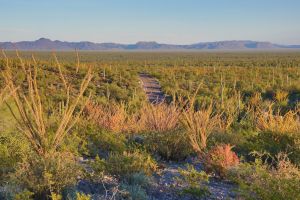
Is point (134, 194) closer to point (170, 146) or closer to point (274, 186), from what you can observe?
point (274, 186)

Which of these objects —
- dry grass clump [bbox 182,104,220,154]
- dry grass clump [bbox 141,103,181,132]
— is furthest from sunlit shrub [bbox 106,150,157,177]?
dry grass clump [bbox 141,103,181,132]

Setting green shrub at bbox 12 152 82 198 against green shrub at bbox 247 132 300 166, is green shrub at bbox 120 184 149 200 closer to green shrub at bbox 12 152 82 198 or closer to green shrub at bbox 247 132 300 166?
green shrub at bbox 12 152 82 198

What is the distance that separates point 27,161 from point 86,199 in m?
1.68

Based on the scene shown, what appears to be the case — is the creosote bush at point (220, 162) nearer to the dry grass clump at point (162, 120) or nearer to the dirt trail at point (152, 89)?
the dry grass clump at point (162, 120)

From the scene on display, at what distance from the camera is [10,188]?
5082 mm

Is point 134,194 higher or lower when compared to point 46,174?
lower

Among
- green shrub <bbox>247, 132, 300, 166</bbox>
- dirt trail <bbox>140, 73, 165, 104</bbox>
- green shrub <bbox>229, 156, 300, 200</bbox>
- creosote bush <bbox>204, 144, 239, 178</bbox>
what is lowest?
dirt trail <bbox>140, 73, 165, 104</bbox>

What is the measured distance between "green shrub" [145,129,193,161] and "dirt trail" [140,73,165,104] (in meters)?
15.2

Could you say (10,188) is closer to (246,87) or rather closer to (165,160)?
(165,160)

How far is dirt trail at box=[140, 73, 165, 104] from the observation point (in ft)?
82.6

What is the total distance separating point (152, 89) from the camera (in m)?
29.1

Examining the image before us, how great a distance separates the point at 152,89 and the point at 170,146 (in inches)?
830

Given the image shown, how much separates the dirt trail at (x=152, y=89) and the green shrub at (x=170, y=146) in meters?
15.2

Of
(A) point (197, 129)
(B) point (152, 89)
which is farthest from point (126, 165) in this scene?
(B) point (152, 89)
